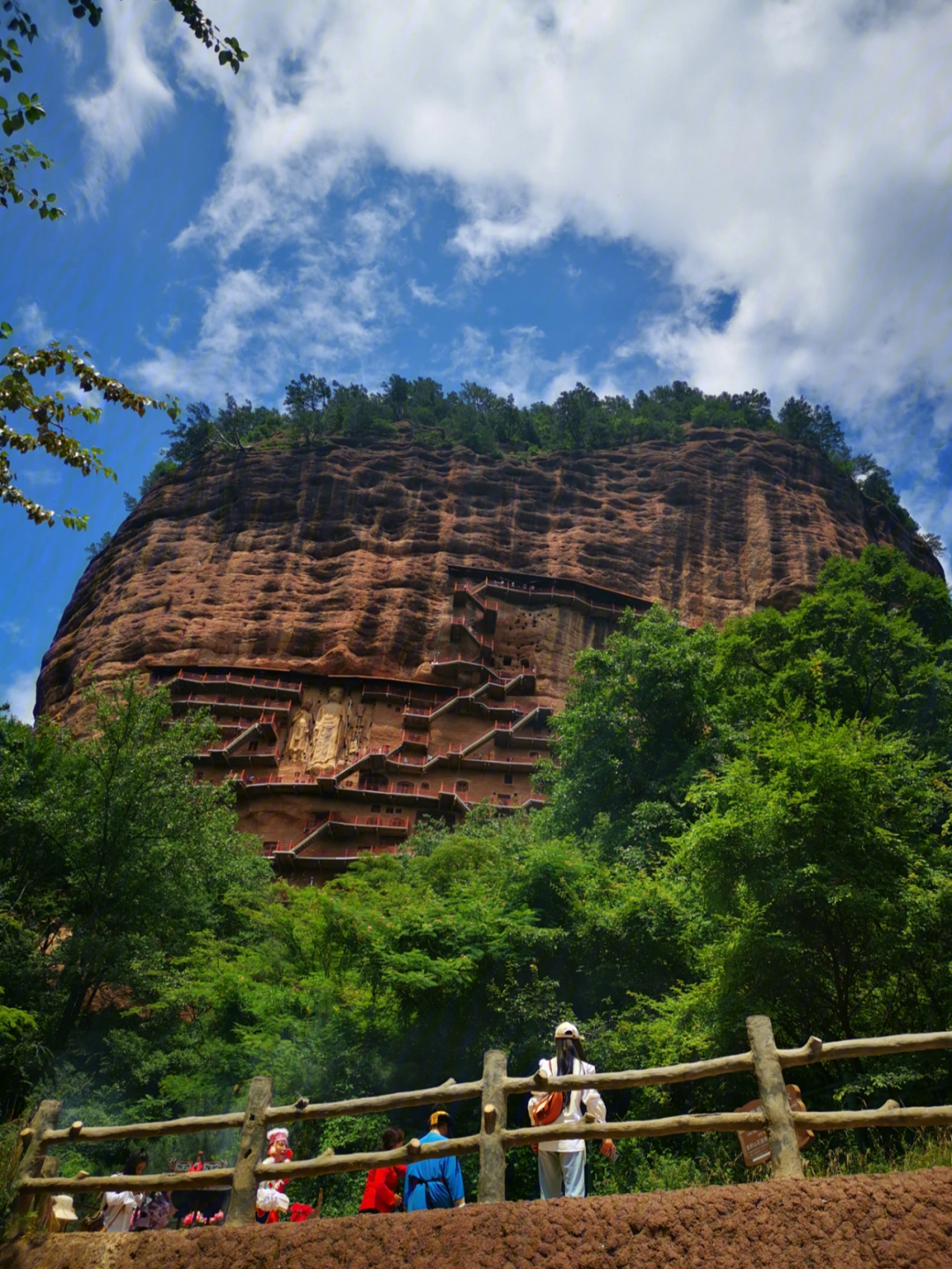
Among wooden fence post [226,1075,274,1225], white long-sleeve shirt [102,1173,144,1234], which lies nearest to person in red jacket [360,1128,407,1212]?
wooden fence post [226,1075,274,1225]

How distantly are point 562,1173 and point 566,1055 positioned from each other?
27.4 inches

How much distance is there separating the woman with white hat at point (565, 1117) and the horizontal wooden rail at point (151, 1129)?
2.06m

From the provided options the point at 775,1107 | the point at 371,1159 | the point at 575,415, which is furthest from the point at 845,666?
the point at 575,415

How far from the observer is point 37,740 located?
22.5 m

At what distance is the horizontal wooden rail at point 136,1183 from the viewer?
21.1 ft

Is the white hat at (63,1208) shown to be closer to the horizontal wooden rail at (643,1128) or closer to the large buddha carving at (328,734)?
the horizontal wooden rail at (643,1128)

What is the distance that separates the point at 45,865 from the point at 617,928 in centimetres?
1297

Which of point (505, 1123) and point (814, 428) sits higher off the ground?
point (814, 428)

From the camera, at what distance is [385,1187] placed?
6676mm

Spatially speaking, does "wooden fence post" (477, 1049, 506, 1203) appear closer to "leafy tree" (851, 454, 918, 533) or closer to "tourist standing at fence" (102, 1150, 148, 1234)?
"tourist standing at fence" (102, 1150, 148, 1234)

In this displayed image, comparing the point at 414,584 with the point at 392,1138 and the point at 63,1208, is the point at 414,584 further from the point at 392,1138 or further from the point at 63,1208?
the point at 392,1138

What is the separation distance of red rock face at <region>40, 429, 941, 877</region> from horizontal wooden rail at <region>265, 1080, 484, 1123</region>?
30813mm

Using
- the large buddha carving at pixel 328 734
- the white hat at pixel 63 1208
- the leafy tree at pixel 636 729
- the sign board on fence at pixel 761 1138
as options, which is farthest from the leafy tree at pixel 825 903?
the large buddha carving at pixel 328 734

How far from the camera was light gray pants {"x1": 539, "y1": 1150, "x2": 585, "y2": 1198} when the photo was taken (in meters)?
6.07
